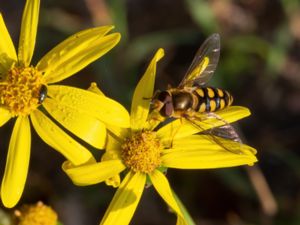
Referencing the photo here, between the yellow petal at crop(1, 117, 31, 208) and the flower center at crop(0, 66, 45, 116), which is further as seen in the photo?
the flower center at crop(0, 66, 45, 116)

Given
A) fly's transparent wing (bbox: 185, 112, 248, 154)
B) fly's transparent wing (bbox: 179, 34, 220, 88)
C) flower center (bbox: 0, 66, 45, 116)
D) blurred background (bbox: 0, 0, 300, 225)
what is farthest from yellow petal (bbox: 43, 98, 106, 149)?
blurred background (bbox: 0, 0, 300, 225)

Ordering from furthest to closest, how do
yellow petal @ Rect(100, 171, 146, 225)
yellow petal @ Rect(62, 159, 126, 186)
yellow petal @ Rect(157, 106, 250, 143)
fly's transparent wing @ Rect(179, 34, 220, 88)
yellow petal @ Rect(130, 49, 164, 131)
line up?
fly's transparent wing @ Rect(179, 34, 220, 88)
yellow petal @ Rect(157, 106, 250, 143)
yellow petal @ Rect(130, 49, 164, 131)
yellow petal @ Rect(100, 171, 146, 225)
yellow petal @ Rect(62, 159, 126, 186)

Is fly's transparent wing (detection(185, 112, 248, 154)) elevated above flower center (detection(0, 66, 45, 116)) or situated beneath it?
situated beneath

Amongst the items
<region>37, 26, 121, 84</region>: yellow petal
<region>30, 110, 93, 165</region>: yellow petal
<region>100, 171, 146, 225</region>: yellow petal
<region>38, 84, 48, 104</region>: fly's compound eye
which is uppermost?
<region>37, 26, 121, 84</region>: yellow petal

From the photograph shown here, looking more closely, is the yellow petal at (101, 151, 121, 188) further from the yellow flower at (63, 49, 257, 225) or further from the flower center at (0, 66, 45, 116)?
the flower center at (0, 66, 45, 116)

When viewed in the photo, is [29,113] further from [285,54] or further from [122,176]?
[285,54]

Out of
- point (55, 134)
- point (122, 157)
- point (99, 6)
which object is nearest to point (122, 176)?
A: point (122, 157)

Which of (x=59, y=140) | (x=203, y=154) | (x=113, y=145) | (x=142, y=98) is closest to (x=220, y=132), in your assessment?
(x=203, y=154)

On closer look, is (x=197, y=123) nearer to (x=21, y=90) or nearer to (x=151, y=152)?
(x=151, y=152)
